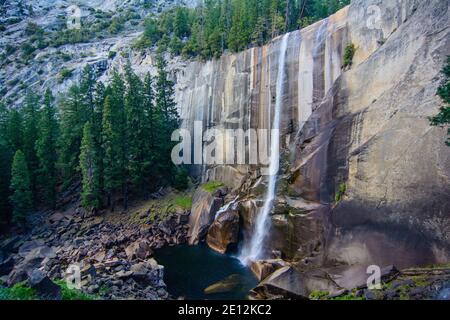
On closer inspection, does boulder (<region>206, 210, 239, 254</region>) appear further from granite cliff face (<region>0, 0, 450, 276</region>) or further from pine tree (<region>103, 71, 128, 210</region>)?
pine tree (<region>103, 71, 128, 210</region>)

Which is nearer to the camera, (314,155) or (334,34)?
(314,155)

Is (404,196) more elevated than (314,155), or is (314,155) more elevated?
(314,155)

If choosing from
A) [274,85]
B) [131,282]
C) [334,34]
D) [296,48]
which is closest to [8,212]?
[131,282]

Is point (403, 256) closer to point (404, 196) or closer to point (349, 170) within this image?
point (404, 196)

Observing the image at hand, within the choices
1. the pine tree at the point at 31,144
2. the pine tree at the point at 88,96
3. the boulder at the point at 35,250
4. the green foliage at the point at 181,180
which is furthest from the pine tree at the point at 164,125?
the boulder at the point at 35,250

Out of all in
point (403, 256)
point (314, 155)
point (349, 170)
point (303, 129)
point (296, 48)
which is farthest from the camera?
point (296, 48)

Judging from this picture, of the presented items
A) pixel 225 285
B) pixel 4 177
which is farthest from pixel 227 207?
pixel 4 177
